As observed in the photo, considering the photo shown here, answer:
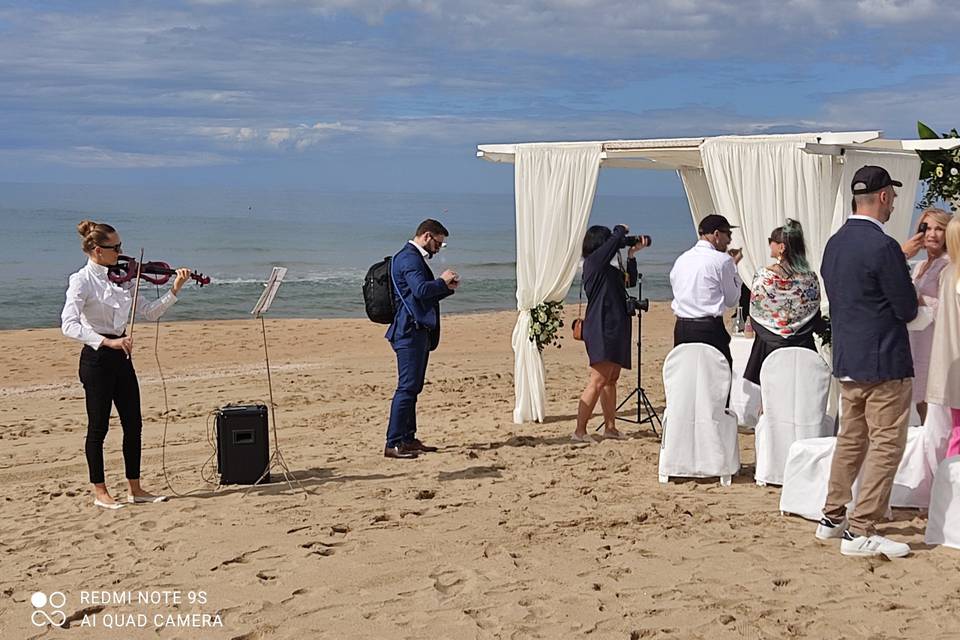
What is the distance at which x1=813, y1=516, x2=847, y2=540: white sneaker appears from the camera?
17.0 ft

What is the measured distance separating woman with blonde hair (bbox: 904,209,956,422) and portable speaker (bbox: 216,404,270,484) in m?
3.81

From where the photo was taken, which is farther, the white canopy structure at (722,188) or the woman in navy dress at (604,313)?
the woman in navy dress at (604,313)

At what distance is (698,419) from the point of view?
6547 mm

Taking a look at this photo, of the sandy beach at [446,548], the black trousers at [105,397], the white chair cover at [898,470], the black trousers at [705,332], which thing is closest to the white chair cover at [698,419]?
the sandy beach at [446,548]

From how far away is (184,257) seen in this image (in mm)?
36719

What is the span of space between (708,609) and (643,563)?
2.05 feet

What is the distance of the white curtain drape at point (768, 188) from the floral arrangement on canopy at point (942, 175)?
4.40 ft

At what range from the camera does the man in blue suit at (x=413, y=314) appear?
23.6 ft

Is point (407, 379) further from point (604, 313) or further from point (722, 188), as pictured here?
point (722, 188)

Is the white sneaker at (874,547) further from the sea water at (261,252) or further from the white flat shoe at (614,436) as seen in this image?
the sea water at (261,252)

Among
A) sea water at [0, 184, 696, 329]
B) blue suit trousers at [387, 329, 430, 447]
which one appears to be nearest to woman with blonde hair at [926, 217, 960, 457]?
blue suit trousers at [387, 329, 430, 447]

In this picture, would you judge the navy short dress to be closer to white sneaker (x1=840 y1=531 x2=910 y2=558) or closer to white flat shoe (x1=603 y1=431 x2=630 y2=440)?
white flat shoe (x1=603 y1=431 x2=630 y2=440)

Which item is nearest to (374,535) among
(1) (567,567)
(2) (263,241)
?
(1) (567,567)

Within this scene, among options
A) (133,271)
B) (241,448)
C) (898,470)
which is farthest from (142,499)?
(898,470)
